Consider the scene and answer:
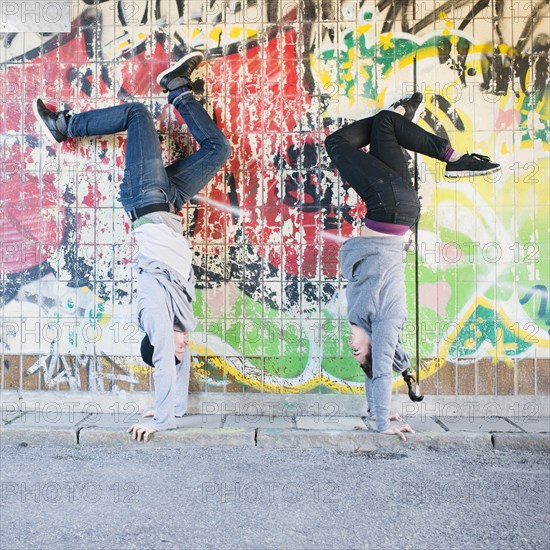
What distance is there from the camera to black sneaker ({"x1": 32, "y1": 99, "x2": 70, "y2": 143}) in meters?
4.70

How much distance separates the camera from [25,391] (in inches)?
191


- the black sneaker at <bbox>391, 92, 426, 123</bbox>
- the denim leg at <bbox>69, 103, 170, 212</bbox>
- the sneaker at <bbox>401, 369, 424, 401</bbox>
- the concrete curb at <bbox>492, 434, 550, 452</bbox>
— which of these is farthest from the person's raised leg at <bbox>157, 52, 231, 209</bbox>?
the concrete curb at <bbox>492, 434, 550, 452</bbox>

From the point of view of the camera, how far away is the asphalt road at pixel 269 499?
8.93 ft

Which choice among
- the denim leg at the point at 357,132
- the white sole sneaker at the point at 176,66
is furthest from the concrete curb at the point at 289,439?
the white sole sneaker at the point at 176,66

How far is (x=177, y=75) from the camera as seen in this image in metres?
4.57

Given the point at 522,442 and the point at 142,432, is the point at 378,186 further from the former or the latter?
the point at 142,432

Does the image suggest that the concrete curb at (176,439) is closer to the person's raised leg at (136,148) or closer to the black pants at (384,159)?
the person's raised leg at (136,148)

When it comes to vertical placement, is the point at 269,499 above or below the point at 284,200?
below

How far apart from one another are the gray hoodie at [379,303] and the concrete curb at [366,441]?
0.11 meters

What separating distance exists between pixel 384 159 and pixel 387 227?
481 millimetres

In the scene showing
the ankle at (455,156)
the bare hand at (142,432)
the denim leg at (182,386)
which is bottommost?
the bare hand at (142,432)

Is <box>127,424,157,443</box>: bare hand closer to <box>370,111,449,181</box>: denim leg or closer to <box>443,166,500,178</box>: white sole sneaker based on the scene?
<box>370,111,449,181</box>: denim leg

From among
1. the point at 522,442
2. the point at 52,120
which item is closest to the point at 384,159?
the point at 522,442

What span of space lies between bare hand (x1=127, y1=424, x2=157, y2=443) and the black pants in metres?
2.05
